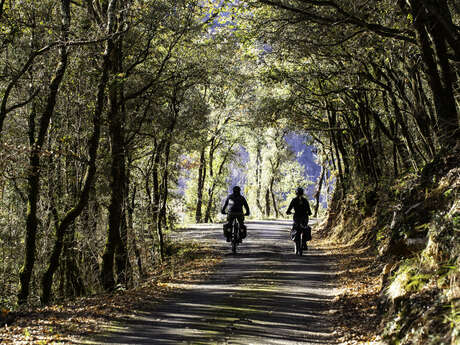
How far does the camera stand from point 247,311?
852 centimetres

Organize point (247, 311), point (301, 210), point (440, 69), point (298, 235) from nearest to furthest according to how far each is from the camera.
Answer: point (247, 311), point (440, 69), point (301, 210), point (298, 235)

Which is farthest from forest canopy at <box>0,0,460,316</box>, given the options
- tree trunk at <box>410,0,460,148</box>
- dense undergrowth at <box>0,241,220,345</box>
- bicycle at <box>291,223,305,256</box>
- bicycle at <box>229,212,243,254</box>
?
bicycle at <box>291,223,305,256</box>

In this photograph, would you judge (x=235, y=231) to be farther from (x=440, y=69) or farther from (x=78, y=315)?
(x=440, y=69)

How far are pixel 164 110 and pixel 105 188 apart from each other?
4.39 m

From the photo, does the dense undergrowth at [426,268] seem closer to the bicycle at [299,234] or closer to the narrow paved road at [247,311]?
the narrow paved road at [247,311]

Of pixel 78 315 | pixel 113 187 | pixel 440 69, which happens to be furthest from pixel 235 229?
pixel 440 69

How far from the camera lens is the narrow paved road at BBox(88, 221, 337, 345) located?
7.03 m

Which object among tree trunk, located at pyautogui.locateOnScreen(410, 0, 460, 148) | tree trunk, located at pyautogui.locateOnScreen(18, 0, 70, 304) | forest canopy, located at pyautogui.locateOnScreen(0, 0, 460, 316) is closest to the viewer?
tree trunk, located at pyautogui.locateOnScreen(410, 0, 460, 148)

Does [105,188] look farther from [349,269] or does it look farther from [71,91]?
[349,269]

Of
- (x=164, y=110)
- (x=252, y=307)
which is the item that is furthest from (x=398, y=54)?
(x=164, y=110)

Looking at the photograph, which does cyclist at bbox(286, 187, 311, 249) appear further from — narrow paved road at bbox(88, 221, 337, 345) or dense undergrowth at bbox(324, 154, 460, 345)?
dense undergrowth at bbox(324, 154, 460, 345)

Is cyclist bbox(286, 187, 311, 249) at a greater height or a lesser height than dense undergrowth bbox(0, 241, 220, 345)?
greater

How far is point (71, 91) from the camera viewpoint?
53.5ft

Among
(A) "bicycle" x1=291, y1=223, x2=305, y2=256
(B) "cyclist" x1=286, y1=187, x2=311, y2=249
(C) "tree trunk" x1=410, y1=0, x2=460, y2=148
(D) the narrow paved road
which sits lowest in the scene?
(D) the narrow paved road
